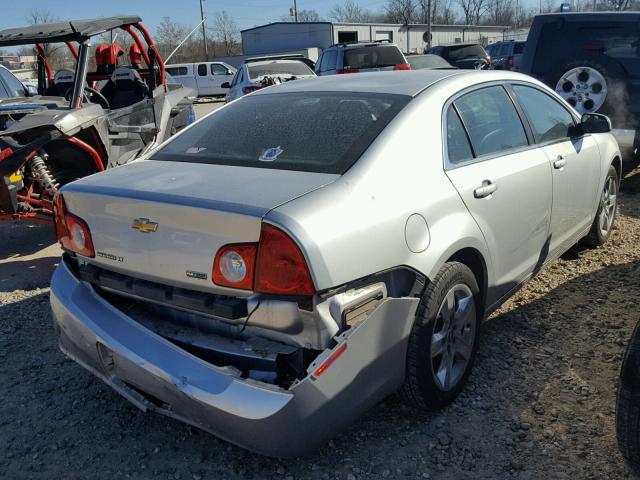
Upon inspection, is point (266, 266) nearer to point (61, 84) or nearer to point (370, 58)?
point (61, 84)

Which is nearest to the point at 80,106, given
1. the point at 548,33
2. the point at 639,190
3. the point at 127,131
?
the point at 127,131

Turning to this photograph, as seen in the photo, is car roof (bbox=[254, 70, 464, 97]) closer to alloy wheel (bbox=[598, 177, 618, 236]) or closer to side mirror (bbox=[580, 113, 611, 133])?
side mirror (bbox=[580, 113, 611, 133])

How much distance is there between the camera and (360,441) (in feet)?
9.14

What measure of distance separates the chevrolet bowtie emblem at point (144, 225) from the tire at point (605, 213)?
3.64 m

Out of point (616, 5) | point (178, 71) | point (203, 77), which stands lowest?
point (203, 77)

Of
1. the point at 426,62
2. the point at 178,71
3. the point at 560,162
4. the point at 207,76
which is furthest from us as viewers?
the point at 178,71

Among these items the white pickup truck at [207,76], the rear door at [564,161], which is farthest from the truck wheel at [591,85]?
the white pickup truck at [207,76]

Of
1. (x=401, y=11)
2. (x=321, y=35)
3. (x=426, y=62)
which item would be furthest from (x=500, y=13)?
(x=426, y=62)

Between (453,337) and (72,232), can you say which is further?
(453,337)

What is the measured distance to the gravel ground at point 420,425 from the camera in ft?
8.59

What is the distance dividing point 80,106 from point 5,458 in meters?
4.04

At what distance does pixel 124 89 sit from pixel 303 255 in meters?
6.32

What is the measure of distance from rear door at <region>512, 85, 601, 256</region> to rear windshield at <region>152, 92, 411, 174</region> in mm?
1285

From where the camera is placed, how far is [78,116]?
575 cm
